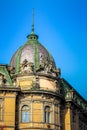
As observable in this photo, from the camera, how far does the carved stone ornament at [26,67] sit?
A: 5372 centimetres

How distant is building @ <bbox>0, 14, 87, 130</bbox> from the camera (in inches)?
2018

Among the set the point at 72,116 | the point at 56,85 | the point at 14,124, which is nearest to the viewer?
the point at 14,124

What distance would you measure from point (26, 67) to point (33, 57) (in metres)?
2.16

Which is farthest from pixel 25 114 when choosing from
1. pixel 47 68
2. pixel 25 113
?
pixel 47 68

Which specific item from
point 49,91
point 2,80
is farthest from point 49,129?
point 2,80

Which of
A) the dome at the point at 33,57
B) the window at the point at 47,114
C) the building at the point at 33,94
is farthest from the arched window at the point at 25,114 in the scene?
the dome at the point at 33,57

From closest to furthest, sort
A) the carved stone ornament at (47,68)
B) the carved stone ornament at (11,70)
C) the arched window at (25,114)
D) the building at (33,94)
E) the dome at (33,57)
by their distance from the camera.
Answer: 1. the building at (33,94)
2. the arched window at (25,114)
3. the carved stone ornament at (47,68)
4. the dome at (33,57)
5. the carved stone ornament at (11,70)

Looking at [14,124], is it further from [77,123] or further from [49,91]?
[77,123]

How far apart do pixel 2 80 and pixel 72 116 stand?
491 inches

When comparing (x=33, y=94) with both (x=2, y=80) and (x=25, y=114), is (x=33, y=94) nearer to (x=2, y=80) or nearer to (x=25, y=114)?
(x=25, y=114)

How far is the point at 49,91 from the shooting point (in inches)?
2067

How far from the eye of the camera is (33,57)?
5547 cm

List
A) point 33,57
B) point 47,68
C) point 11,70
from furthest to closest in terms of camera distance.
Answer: point 33,57
point 11,70
point 47,68

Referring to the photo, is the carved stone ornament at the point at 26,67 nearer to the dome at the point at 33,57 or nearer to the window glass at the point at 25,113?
the dome at the point at 33,57
